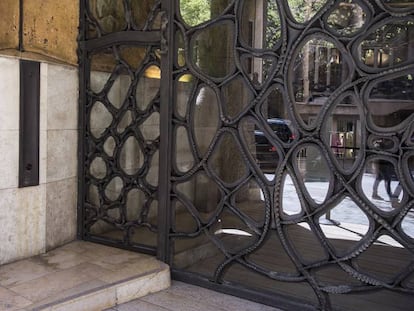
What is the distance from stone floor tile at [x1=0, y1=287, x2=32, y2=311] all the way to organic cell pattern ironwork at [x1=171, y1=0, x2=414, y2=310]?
141cm

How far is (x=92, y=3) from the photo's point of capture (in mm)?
4906

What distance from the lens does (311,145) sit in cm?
365

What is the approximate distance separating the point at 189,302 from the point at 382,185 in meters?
1.80

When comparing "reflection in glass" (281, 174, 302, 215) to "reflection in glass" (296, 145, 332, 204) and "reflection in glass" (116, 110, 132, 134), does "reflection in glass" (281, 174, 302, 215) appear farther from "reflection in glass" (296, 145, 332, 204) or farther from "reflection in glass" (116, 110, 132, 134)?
"reflection in glass" (116, 110, 132, 134)

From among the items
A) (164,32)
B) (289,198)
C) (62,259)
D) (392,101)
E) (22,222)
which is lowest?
(62,259)

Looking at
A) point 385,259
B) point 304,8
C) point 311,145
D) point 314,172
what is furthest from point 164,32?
point 385,259

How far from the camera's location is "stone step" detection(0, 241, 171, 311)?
3549 millimetres

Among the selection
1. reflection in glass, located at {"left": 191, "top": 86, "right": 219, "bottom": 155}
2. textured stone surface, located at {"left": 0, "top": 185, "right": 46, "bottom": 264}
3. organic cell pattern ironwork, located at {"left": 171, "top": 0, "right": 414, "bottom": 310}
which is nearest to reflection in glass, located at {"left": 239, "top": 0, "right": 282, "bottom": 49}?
organic cell pattern ironwork, located at {"left": 171, "top": 0, "right": 414, "bottom": 310}

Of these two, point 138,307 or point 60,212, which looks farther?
point 60,212

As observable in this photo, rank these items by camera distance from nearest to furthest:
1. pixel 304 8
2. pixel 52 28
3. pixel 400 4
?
pixel 400 4, pixel 304 8, pixel 52 28

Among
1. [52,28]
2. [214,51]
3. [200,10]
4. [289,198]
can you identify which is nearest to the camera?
[289,198]

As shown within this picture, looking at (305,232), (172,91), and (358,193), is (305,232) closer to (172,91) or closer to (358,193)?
(358,193)

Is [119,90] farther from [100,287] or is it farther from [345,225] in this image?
[345,225]

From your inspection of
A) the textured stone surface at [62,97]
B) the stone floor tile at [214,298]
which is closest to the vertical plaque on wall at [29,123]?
the textured stone surface at [62,97]
